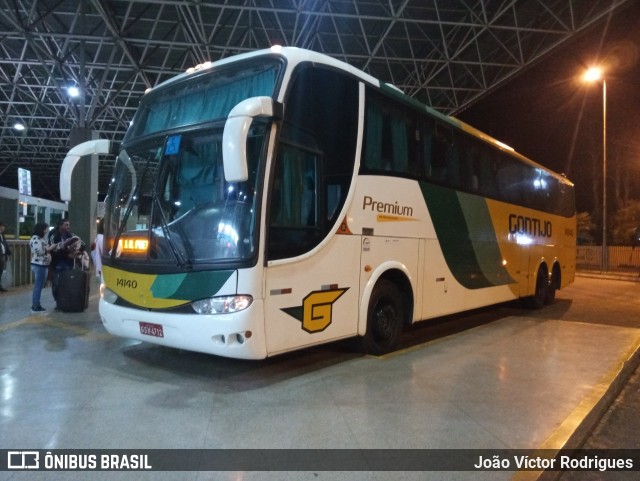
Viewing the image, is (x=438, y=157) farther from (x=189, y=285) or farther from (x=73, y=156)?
(x=73, y=156)

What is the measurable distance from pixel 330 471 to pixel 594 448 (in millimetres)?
2493

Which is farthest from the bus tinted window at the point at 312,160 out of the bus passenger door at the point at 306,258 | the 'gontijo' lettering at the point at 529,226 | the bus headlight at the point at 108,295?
the 'gontijo' lettering at the point at 529,226

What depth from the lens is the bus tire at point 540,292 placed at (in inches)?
489

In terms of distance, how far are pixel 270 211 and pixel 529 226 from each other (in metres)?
8.80

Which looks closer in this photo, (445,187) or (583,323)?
(445,187)

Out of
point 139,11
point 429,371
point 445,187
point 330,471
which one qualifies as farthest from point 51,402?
point 139,11

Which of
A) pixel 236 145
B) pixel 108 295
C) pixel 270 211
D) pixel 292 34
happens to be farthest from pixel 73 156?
pixel 292 34

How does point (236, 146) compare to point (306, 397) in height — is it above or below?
above

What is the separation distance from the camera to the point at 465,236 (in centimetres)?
889

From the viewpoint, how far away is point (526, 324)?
996 cm

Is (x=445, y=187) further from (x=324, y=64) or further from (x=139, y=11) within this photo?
(x=139, y=11)

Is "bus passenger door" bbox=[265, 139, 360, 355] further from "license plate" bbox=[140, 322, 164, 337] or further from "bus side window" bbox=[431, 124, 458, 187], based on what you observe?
"bus side window" bbox=[431, 124, 458, 187]

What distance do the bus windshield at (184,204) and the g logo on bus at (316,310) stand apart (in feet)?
3.11

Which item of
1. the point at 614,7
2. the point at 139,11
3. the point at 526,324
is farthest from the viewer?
the point at 139,11
